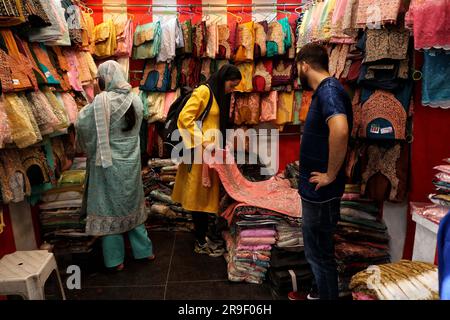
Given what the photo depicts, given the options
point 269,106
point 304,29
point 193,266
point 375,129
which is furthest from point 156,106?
point 375,129

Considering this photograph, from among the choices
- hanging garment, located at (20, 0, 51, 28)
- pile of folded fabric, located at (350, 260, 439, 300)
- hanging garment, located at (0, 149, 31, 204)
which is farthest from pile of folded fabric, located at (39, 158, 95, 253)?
pile of folded fabric, located at (350, 260, 439, 300)

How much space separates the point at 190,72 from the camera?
3762 millimetres

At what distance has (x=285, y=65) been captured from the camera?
151 inches

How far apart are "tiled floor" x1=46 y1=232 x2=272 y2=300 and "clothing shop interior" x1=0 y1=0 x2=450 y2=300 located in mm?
15

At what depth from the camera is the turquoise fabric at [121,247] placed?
8.48 feet

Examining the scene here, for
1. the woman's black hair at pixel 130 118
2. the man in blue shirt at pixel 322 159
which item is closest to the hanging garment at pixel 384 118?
the man in blue shirt at pixel 322 159

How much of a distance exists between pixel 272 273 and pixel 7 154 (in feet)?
6.29

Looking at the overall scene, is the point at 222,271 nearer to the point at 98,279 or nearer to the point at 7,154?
the point at 98,279

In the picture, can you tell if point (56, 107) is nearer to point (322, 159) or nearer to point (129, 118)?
point (129, 118)

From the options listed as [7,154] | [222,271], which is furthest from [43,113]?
[222,271]

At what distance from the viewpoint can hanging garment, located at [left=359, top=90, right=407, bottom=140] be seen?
1.97 m

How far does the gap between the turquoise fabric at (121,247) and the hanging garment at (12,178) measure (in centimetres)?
74
